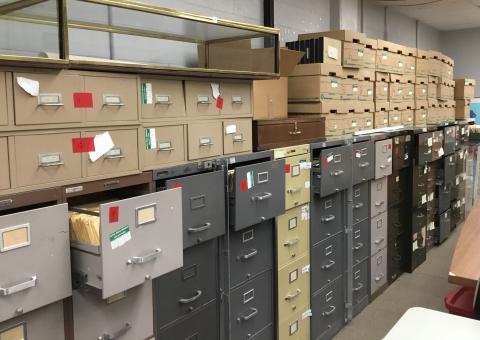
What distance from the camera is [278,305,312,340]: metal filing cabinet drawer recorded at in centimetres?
271

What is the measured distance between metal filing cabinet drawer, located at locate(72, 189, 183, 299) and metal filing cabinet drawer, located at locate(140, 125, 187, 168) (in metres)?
0.26

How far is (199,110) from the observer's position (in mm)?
2051

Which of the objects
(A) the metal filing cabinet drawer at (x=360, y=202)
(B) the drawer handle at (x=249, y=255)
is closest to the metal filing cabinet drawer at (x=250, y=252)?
(B) the drawer handle at (x=249, y=255)

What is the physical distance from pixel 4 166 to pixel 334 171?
2046mm

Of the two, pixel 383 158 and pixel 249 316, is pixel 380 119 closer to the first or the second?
pixel 383 158

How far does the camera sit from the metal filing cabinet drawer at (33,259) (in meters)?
1.26

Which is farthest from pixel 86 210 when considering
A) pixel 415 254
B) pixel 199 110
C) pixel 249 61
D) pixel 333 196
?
pixel 415 254

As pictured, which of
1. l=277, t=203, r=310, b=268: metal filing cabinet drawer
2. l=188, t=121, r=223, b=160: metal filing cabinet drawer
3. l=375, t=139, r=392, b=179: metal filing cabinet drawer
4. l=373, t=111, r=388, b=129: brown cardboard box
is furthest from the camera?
l=373, t=111, r=388, b=129: brown cardboard box

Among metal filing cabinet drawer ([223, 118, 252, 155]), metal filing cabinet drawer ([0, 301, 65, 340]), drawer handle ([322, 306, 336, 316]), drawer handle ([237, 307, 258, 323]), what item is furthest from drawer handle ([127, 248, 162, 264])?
drawer handle ([322, 306, 336, 316])

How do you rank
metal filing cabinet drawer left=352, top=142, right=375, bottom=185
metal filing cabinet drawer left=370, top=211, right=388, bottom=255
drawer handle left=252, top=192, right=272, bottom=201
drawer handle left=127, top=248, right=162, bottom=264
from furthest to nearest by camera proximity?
1. metal filing cabinet drawer left=370, top=211, right=388, bottom=255
2. metal filing cabinet drawer left=352, top=142, right=375, bottom=185
3. drawer handle left=252, top=192, right=272, bottom=201
4. drawer handle left=127, top=248, right=162, bottom=264

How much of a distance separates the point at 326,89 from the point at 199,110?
4.62 ft

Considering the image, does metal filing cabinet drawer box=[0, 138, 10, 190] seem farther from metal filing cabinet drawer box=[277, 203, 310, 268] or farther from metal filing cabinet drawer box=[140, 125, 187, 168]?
metal filing cabinet drawer box=[277, 203, 310, 268]

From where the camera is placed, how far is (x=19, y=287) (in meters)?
1.28

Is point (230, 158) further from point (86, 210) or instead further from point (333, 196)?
point (333, 196)
